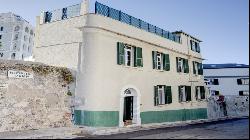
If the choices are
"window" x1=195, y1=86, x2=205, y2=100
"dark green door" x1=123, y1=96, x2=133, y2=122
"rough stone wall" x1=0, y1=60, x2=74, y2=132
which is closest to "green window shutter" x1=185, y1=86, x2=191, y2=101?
"window" x1=195, y1=86, x2=205, y2=100

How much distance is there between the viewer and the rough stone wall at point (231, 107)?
100 ft

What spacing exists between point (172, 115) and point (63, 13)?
1153 cm

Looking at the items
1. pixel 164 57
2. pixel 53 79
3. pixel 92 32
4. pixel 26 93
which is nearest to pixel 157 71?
pixel 164 57

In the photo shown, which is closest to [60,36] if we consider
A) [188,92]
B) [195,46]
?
[188,92]

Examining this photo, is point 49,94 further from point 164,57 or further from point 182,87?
point 182,87

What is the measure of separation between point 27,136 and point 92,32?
23.3ft

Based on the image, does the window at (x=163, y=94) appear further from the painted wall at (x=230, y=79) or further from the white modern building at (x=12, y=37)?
the white modern building at (x=12, y=37)

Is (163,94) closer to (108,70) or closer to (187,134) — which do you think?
(108,70)

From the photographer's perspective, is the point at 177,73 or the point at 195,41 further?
the point at 195,41

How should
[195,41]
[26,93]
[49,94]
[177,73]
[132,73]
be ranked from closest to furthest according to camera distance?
1. [26,93]
2. [49,94]
3. [132,73]
4. [177,73]
5. [195,41]

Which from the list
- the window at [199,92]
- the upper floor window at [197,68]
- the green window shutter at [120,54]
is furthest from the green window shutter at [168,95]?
the upper floor window at [197,68]

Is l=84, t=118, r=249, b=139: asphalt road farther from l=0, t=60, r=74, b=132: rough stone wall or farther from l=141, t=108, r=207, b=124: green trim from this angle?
l=0, t=60, r=74, b=132: rough stone wall

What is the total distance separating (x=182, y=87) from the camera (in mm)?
23625

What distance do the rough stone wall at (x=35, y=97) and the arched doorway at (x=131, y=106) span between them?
154 inches
